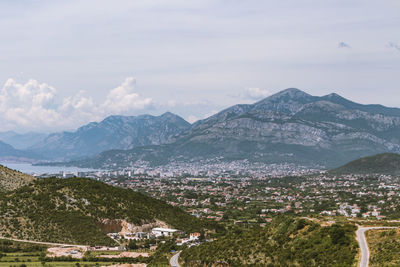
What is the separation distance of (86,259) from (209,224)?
132ft

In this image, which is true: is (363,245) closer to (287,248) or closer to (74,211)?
(287,248)

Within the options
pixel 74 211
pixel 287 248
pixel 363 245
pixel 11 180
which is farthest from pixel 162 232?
pixel 363 245

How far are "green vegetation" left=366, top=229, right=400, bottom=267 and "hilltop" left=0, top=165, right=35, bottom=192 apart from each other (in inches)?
3792

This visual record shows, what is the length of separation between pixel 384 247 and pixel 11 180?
10426 centimetres

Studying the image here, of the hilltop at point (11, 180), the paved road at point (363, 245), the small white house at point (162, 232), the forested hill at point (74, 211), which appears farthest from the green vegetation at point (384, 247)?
the hilltop at point (11, 180)

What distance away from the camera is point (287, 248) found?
188 ft

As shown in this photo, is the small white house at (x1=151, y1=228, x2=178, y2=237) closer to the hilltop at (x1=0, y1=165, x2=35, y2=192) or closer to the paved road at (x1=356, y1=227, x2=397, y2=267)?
the hilltop at (x1=0, y1=165, x2=35, y2=192)

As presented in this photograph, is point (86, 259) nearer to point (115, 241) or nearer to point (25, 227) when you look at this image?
point (115, 241)

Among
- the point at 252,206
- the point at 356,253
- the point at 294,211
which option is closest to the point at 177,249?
the point at 356,253

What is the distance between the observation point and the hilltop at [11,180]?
124569 mm

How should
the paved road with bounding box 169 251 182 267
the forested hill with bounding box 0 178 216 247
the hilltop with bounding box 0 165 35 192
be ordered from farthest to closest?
the hilltop with bounding box 0 165 35 192
the forested hill with bounding box 0 178 216 247
the paved road with bounding box 169 251 182 267

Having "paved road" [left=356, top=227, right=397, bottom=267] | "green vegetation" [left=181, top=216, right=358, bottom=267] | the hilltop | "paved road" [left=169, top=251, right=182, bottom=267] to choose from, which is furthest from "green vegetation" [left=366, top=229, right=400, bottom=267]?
the hilltop

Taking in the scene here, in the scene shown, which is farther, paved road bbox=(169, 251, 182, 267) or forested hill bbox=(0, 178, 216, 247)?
forested hill bbox=(0, 178, 216, 247)

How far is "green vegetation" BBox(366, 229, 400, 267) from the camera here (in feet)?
146
